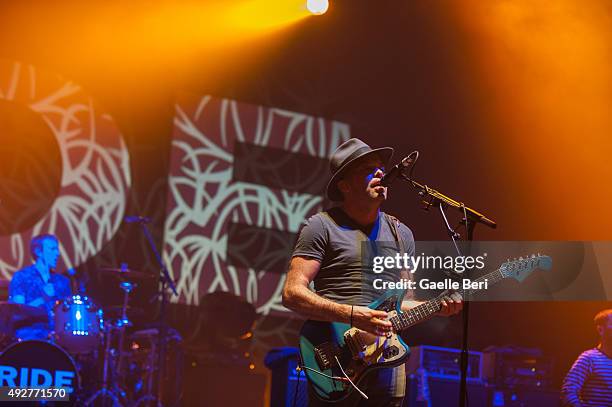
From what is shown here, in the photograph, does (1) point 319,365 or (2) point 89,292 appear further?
(2) point 89,292

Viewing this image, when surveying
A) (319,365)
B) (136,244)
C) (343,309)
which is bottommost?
(319,365)

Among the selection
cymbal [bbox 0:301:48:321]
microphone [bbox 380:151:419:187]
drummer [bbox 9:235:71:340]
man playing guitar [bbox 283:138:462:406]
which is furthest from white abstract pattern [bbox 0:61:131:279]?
microphone [bbox 380:151:419:187]

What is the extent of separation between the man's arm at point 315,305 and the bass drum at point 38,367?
3072 mm

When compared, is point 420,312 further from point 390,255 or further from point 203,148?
point 203,148

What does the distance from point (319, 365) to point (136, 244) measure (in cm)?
479

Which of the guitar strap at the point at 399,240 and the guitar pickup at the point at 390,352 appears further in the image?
the guitar strap at the point at 399,240

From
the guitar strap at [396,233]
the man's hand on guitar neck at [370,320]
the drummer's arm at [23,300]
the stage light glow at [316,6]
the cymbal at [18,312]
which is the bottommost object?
the man's hand on guitar neck at [370,320]

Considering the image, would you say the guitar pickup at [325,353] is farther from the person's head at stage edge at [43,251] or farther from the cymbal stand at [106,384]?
the person's head at stage edge at [43,251]

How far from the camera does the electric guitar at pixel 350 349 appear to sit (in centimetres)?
360

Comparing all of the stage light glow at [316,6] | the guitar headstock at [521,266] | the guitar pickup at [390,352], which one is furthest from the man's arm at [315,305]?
the stage light glow at [316,6]

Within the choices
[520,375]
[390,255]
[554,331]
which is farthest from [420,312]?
[554,331]

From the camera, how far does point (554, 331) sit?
7793 millimetres

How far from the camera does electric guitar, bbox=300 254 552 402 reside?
360 centimetres

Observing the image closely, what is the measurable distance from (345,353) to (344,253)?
0.50 m
